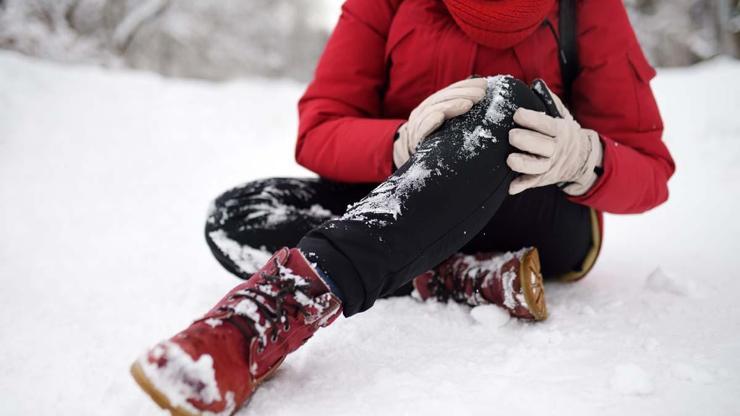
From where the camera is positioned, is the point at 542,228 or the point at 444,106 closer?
the point at 444,106

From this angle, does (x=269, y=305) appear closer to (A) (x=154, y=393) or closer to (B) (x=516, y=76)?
(A) (x=154, y=393)

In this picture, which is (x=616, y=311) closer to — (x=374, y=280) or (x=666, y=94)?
(x=374, y=280)

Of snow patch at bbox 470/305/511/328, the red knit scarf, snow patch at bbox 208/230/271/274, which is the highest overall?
the red knit scarf

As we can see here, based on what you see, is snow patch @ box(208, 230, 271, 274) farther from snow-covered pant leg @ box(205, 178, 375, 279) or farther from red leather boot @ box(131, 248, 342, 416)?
red leather boot @ box(131, 248, 342, 416)

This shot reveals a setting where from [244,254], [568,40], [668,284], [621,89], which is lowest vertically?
[668,284]

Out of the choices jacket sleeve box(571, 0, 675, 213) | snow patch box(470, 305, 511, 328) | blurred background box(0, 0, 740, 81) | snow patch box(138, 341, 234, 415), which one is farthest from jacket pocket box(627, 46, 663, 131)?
blurred background box(0, 0, 740, 81)

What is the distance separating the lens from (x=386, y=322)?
1139 mm

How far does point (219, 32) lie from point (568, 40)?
1203 centimetres

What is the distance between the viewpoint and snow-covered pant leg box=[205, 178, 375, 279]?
1.26 metres

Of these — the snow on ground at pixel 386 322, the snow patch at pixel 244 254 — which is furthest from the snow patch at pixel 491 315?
the snow patch at pixel 244 254

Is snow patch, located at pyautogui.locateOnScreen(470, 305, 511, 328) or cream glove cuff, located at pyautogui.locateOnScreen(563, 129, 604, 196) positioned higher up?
cream glove cuff, located at pyautogui.locateOnScreen(563, 129, 604, 196)

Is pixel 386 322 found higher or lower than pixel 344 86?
lower

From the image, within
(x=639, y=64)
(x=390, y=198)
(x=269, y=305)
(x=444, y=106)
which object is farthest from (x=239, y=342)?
(x=639, y=64)

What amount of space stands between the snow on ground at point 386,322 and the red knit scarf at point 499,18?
0.68 m
